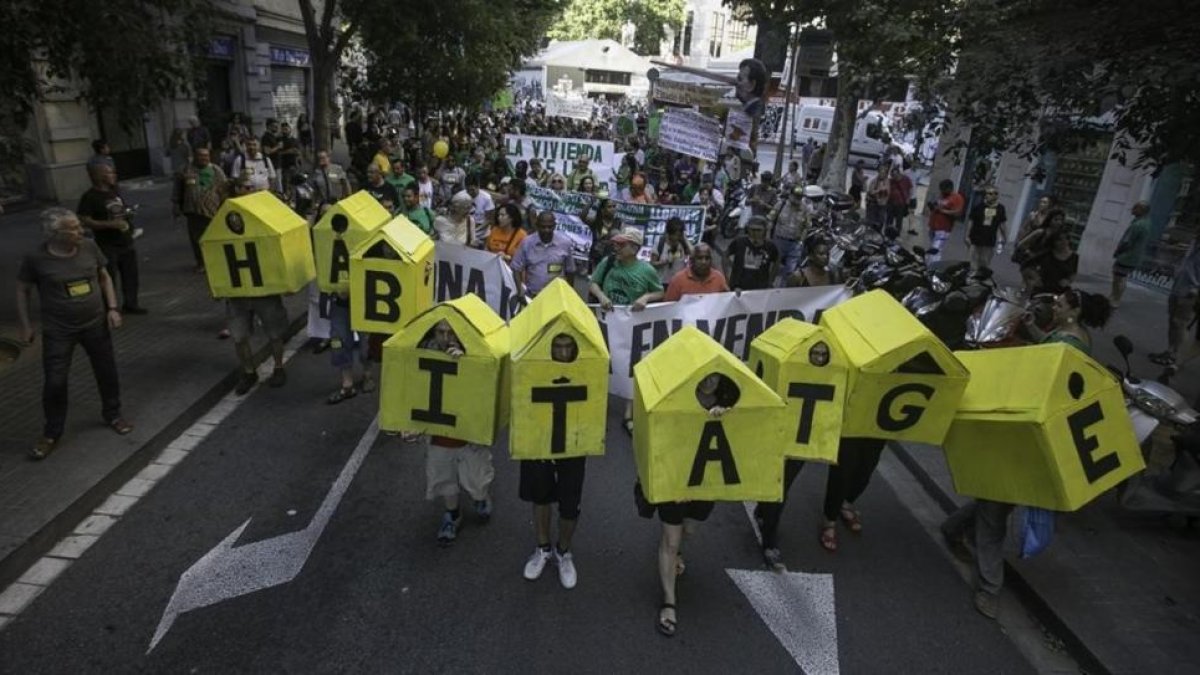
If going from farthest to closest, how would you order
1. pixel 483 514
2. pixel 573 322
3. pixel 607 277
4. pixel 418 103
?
pixel 418 103
pixel 607 277
pixel 483 514
pixel 573 322

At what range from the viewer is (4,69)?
19.4 ft

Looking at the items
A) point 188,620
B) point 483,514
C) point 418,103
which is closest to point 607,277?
point 483,514

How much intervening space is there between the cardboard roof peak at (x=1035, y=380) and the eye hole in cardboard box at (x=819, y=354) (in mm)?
904

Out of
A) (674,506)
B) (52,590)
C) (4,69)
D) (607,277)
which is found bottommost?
(52,590)

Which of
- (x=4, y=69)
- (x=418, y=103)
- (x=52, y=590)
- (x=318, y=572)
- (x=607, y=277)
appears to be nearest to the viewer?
(x=52, y=590)

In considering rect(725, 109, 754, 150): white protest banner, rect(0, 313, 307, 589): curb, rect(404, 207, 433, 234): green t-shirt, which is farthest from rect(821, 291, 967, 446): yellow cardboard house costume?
rect(725, 109, 754, 150): white protest banner

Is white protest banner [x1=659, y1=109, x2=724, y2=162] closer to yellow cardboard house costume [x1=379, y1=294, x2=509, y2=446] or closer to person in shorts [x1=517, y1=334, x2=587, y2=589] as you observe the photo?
yellow cardboard house costume [x1=379, y1=294, x2=509, y2=446]

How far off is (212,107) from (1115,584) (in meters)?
23.1

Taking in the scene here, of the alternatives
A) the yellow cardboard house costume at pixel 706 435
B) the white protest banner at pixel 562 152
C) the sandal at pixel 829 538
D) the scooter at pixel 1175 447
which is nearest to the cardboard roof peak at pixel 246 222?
the yellow cardboard house costume at pixel 706 435

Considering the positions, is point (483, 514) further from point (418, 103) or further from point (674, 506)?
point (418, 103)

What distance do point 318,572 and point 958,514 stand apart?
14.6ft

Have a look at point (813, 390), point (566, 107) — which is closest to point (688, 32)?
point (566, 107)

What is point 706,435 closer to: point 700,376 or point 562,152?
point 700,376

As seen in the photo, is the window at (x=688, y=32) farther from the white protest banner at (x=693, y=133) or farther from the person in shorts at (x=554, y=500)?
the person in shorts at (x=554, y=500)
